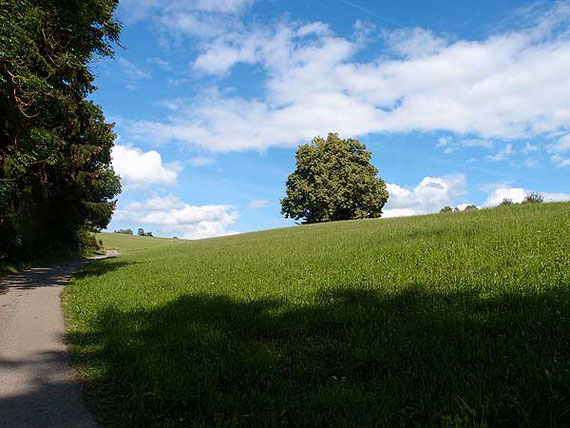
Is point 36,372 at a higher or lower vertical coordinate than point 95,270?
lower

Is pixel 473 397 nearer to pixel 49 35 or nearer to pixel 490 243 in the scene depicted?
pixel 490 243

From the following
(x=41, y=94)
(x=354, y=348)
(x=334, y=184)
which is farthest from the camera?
(x=334, y=184)

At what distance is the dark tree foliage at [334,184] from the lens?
170 ft

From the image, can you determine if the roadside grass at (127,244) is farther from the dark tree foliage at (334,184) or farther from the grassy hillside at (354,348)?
the grassy hillside at (354,348)

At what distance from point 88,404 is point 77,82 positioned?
53.5 ft

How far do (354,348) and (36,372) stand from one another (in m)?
4.79

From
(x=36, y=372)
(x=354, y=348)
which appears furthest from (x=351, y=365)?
(x=36, y=372)

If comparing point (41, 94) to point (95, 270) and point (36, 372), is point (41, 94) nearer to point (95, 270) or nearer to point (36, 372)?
point (36, 372)

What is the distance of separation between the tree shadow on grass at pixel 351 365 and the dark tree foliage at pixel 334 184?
44.6 m

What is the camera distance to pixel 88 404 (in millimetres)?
4836

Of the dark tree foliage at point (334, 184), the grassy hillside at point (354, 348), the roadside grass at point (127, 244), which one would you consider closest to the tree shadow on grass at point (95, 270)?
the grassy hillside at point (354, 348)

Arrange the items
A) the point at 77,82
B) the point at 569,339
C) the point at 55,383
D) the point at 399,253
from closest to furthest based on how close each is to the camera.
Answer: the point at 569,339, the point at 55,383, the point at 399,253, the point at 77,82

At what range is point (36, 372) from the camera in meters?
5.89

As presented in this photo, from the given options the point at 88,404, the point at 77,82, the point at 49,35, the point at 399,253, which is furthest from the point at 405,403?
the point at 77,82
